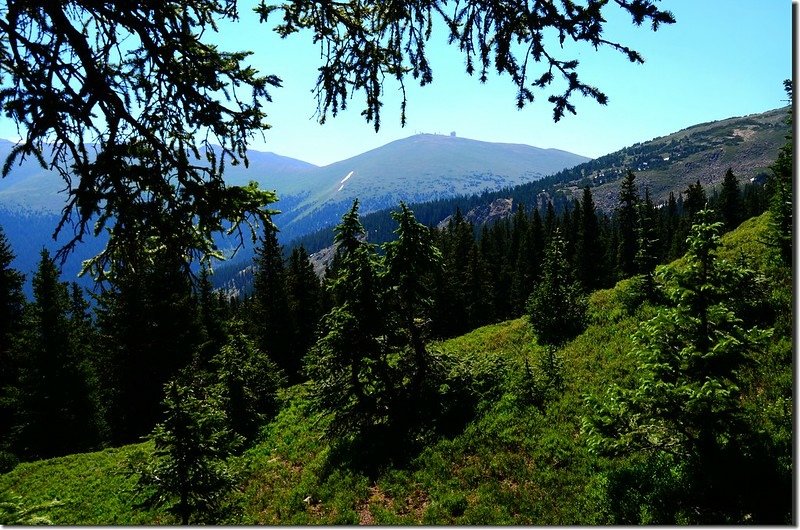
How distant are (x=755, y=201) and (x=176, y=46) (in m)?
115

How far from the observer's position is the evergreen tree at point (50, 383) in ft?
84.9

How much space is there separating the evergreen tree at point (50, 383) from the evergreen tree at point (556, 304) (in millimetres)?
28069

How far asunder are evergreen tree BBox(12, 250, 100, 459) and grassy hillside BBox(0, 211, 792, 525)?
3657 millimetres

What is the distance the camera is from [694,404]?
8094mm

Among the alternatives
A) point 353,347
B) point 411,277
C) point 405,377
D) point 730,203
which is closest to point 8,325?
point 353,347

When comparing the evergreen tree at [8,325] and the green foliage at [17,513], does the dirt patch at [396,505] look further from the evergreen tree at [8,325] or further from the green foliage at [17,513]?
the evergreen tree at [8,325]

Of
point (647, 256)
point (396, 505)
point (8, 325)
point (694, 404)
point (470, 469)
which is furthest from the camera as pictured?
point (8, 325)

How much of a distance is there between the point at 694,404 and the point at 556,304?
18.9 m

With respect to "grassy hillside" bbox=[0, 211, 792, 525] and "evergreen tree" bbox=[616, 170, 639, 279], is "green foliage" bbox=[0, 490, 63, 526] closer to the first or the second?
"grassy hillside" bbox=[0, 211, 792, 525]

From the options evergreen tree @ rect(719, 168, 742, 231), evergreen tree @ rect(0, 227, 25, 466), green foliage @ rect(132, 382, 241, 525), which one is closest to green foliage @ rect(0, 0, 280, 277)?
green foliage @ rect(132, 382, 241, 525)

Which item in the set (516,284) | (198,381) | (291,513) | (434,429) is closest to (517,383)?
(434,429)

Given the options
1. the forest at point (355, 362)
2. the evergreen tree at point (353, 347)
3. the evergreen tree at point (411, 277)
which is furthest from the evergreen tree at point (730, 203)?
the evergreen tree at point (353, 347)

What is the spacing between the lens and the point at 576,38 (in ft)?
12.7

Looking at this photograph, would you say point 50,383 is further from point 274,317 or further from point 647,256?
point 647,256
